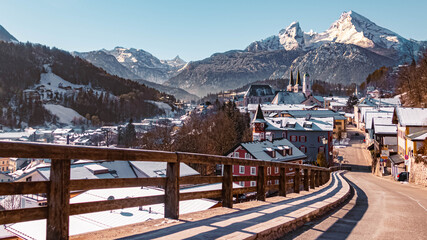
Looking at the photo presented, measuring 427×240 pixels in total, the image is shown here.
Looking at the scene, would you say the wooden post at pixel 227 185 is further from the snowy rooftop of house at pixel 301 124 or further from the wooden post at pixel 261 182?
the snowy rooftop of house at pixel 301 124

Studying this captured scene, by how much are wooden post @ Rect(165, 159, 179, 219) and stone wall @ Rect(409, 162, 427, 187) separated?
90.5ft

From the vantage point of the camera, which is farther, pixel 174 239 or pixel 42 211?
pixel 174 239

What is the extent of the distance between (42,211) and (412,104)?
6708 centimetres

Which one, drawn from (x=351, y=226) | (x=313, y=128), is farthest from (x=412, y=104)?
(x=351, y=226)

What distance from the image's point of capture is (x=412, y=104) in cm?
6000

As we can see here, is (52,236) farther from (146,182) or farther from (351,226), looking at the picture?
(351,226)

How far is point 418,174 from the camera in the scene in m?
29.5

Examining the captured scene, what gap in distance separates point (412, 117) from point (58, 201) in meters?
44.0

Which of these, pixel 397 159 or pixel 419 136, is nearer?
pixel 419 136

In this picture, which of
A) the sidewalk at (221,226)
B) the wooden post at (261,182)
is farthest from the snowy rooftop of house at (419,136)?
the sidewalk at (221,226)

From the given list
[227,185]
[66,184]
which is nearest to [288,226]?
[227,185]

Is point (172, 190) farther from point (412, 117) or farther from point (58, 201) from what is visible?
point (412, 117)

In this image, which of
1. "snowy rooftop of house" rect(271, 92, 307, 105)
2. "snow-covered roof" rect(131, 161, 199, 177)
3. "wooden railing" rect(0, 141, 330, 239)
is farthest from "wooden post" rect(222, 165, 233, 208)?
"snowy rooftop of house" rect(271, 92, 307, 105)

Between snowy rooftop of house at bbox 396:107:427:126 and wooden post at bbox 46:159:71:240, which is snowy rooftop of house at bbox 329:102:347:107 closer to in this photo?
snowy rooftop of house at bbox 396:107:427:126
